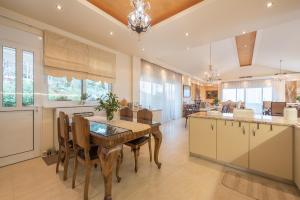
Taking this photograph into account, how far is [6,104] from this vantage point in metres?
2.71

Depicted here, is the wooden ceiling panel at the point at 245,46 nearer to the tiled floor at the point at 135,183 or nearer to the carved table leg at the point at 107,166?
the tiled floor at the point at 135,183

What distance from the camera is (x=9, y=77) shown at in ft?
9.00

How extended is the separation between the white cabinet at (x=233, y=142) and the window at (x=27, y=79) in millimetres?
3719

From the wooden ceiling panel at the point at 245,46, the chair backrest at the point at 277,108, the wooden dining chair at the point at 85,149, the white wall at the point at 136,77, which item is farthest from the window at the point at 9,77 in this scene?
the chair backrest at the point at 277,108

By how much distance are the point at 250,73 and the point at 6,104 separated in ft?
41.4

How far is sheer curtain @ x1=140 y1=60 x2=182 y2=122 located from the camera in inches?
238

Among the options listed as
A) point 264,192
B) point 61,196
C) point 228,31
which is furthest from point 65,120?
point 228,31

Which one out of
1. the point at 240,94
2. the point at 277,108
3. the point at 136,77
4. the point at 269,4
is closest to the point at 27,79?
the point at 136,77

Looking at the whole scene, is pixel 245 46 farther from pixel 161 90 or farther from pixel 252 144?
pixel 252 144

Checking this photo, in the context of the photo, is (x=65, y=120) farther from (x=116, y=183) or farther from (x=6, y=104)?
(x=6, y=104)

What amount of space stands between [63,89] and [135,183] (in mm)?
2770

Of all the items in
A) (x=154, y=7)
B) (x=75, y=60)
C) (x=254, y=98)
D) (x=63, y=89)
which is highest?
(x=154, y=7)

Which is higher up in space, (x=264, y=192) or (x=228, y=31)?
(x=228, y=31)

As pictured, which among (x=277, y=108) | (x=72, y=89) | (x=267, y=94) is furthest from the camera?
(x=267, y=94)
